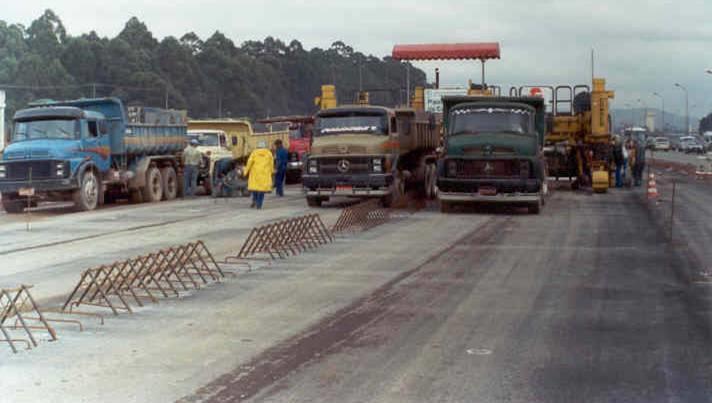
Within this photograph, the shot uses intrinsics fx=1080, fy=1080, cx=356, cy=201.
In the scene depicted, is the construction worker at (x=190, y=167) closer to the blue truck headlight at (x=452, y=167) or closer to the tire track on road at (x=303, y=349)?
the blue truck headlight at (x=452, y=167)

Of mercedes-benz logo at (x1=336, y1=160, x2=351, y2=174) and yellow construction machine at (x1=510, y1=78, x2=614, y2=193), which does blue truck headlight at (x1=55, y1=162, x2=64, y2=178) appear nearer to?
mercedes-benz logo at (x1=336, y1=160, x2=351, y2=174)

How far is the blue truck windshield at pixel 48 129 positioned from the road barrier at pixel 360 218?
331 inches

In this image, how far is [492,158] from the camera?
25906 mm

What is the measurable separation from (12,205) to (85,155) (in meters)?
2.23

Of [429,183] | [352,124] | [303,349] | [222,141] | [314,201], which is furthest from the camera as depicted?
[222,141]

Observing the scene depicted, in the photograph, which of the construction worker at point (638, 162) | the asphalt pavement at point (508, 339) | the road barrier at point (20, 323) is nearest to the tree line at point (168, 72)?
the construction worker at point (638, 162)

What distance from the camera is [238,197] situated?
110 feet

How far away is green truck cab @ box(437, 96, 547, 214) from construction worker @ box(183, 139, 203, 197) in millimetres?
9204

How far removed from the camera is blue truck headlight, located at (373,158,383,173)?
90.5ft

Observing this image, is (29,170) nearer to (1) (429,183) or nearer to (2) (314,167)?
(2) (314,167)

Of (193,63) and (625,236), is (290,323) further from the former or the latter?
(193,63)

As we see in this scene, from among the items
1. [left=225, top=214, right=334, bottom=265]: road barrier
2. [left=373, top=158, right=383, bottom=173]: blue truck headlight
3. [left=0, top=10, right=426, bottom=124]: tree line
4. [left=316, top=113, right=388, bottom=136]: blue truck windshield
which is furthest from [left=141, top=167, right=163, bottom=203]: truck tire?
[left=0, top=10, right=426, bottom=124]: tree line

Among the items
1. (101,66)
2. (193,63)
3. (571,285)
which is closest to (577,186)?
(571,285)

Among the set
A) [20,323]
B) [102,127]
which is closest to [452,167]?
[102,127]
